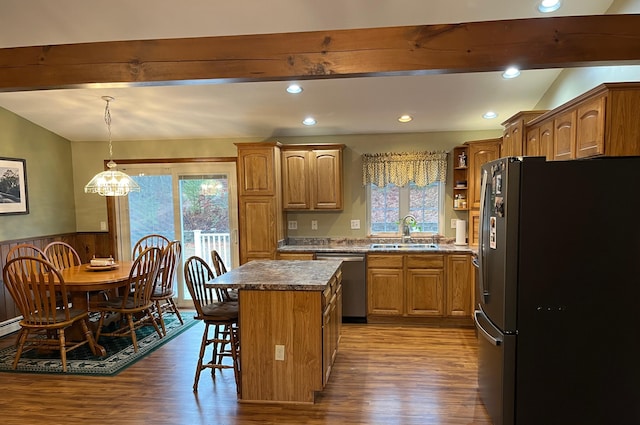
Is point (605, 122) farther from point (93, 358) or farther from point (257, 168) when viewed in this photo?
point (93, 358)

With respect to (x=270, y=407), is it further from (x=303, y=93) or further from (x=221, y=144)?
(x=221, y=144)

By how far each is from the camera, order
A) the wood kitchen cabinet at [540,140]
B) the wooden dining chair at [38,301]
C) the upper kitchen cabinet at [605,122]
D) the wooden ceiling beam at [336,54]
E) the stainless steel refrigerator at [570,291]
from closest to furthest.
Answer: the wooden ceiling beam at [336,54] → the stainless steel refrigerator at [570,291] → the upper kitchen cabinet at [605,122] → the wood kitchen cabinet at [540,140] → the wooden dining chair at [38,301]

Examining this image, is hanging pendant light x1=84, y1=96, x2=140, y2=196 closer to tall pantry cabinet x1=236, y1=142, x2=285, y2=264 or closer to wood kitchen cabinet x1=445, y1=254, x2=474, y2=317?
tall pantry cabinet x1=236, y1=142, x2=285, y2=264

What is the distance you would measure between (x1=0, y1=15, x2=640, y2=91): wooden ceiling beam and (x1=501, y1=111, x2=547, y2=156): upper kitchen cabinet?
146 centimetres

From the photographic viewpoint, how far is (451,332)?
4254 mm

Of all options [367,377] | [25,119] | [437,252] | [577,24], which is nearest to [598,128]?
[577,24]

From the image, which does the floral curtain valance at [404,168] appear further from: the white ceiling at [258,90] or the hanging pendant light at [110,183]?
the hanging pendant light at [110,183]

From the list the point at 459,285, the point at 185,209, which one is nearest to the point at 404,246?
the point at 459,285

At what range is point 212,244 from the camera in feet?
17.5

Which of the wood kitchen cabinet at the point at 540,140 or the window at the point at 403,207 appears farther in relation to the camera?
the window at the point at 403,207

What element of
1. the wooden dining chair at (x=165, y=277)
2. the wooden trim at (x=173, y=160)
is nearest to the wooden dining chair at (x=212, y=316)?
the wooden dining chair at (x=165, y=277)

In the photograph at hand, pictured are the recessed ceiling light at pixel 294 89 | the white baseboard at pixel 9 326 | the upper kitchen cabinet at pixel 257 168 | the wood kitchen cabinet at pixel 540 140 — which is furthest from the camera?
the upper kitchen cabinet at pixel 257 168

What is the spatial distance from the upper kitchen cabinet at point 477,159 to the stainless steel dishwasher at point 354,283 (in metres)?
1.50

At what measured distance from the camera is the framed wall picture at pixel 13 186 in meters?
4.36
